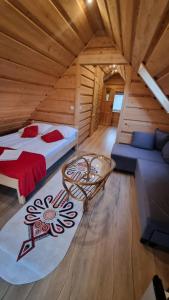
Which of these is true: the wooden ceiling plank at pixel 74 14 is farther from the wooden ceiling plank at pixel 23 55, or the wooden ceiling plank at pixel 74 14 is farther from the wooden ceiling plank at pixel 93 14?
the wooden ceiling plank at pixel 23 55

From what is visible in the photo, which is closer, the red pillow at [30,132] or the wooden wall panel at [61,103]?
the red pillow at [30,132]

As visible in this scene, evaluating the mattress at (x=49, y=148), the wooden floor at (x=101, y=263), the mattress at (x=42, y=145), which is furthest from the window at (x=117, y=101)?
the wooden floor at (x=101, y=263)

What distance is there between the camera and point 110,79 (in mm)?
6512

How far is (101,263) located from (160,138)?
245cm

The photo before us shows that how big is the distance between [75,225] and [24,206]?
27.9 inches

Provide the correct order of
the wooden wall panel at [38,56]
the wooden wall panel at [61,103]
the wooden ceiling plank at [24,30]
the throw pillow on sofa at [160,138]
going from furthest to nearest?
the wooden wall panel at [61,103] < the throw pillow on sofa at [160,138] < the wooden wall panel at [38,56] < the wooden ceiling plank at [24,30]

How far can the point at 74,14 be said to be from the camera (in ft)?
5.93

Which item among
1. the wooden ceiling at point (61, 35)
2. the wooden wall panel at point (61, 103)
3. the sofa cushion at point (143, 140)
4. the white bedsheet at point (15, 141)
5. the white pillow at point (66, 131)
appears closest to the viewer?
the wooden ceiling at point (61, 35)

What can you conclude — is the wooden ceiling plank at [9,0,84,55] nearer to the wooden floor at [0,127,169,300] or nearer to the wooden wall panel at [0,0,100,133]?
the wooden wall panel at [0,0,100,133]

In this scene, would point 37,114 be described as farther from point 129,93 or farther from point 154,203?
point 154,203

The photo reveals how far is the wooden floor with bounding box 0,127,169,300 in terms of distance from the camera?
108 centimetres

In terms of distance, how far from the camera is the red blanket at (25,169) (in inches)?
68.9

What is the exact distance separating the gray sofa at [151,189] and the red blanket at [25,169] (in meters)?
1.38

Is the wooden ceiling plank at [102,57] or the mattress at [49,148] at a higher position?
the wooden ceiling plank at [102,57]
